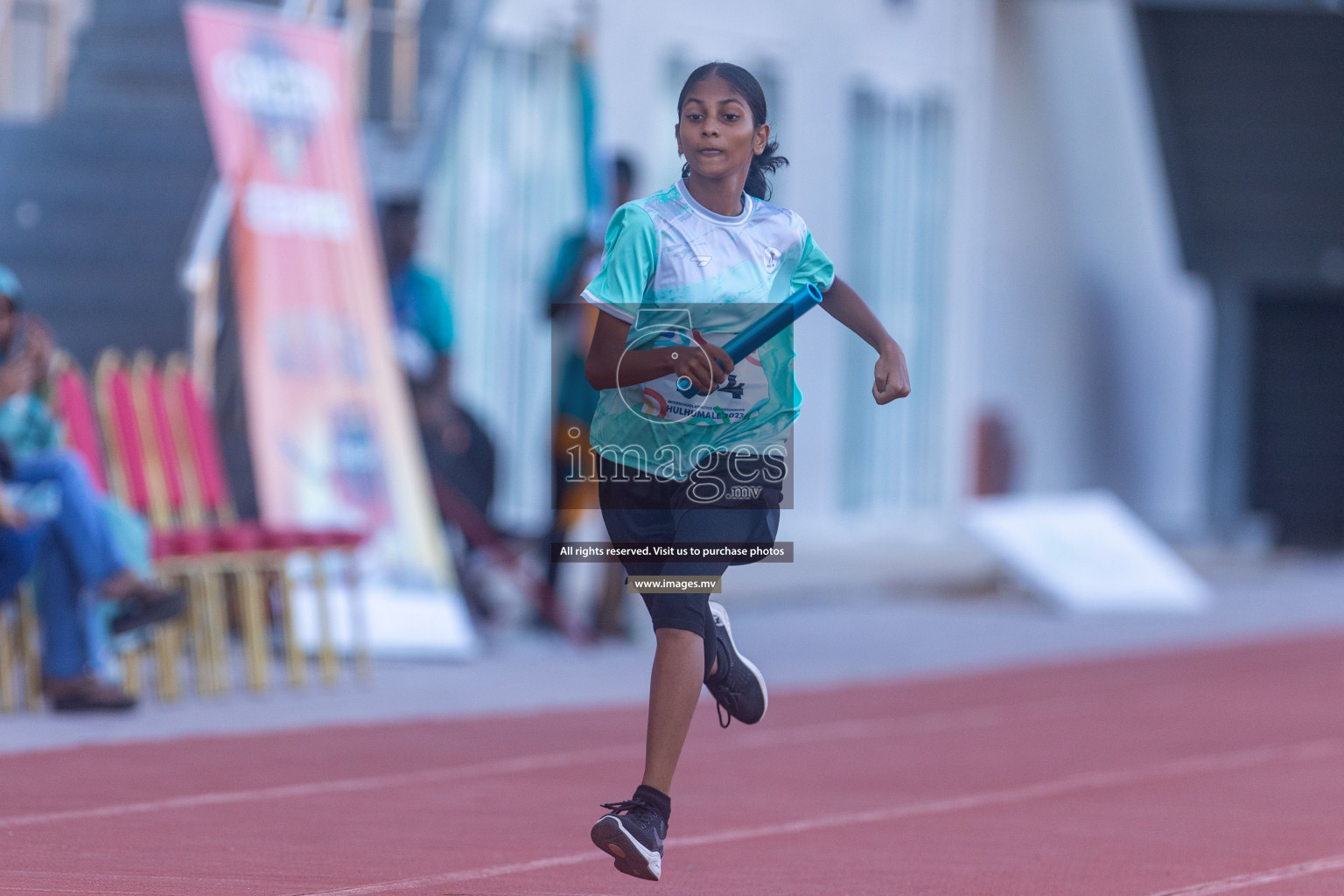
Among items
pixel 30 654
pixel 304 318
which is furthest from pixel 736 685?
pixel 304 318

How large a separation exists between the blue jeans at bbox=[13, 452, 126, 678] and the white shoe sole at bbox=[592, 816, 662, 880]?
325cm

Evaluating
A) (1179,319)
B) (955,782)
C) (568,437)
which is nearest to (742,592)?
(568,437)

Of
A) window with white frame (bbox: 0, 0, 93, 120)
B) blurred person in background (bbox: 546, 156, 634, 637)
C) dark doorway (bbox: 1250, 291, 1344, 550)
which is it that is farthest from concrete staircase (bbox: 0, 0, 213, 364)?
dark doorway (bbox: 1250, 291, 1344, 550)

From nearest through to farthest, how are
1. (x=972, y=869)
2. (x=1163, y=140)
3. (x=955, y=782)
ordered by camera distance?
(x=972, y=869)
(x=955, y=782)
(x=1163, y=140)

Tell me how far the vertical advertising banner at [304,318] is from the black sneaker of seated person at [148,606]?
1741 mm

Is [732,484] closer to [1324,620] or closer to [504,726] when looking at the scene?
[504,726]

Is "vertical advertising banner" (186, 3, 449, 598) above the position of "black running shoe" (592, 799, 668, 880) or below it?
above

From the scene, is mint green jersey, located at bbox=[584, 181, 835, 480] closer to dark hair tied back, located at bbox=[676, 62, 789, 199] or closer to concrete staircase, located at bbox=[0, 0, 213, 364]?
dark hair tied back, located at bbox=[676, 62, 789, 199]

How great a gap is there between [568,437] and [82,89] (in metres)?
3.40

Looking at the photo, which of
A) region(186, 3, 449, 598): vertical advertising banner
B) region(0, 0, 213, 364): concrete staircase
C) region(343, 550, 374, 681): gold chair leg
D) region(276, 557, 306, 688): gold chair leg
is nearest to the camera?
region(276, 557, 306, 688): gold chair leg

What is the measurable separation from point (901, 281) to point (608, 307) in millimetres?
13823

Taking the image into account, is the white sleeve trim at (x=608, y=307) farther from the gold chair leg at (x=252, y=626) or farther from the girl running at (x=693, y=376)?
the gold chair leg at (x=252, y=626)

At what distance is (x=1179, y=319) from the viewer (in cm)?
2103

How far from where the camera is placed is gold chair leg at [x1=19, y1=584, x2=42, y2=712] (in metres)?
6.73
